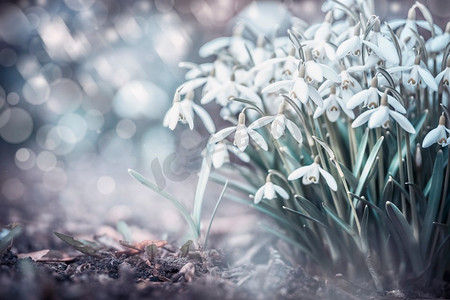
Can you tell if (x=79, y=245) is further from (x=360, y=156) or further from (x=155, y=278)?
(x=360, y=156)

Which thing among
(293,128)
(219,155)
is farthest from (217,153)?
(293,128)

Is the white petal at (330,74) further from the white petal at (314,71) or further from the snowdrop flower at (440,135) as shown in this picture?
the snowdrop flower at (440,135)

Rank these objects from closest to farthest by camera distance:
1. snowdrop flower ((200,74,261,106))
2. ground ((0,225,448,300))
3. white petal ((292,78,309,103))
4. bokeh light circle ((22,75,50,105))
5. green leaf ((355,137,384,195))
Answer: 1. ground ((0,225,448,300))
2. white petal ((292,78,309,103))
3. green leaf ((355,137,384,195))
4. snowdrop flower ((200,74,261,106))
5. bokeh light circle ((22,75,50,105))

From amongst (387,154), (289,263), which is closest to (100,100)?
(289,263)

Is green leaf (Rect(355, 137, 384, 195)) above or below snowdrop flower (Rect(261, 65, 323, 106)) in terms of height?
below

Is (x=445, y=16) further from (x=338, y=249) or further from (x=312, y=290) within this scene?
(x=312, y=290)

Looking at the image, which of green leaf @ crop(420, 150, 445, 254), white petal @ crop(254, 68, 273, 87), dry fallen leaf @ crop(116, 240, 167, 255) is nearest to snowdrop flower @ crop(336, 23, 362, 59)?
white petal @ crop(254, 68, 273, 87)

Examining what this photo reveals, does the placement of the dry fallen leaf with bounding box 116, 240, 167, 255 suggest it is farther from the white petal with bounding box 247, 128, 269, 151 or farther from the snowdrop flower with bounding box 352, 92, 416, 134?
the snowdrop flower with bounding box 352, 92, 416, 134
